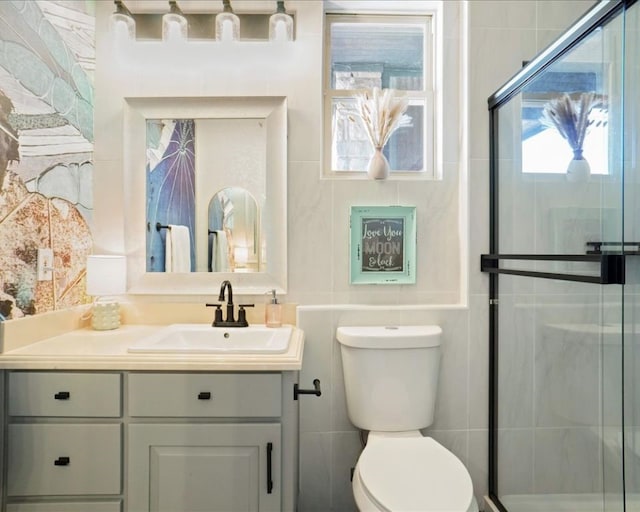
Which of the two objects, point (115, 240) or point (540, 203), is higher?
point (540, 203)

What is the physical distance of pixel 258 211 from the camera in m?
1.76

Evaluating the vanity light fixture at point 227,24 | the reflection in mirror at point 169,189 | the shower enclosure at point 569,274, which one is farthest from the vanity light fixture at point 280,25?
the shower enclosure at point 569,274

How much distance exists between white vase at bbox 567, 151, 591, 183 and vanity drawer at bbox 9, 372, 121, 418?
1.57 meters

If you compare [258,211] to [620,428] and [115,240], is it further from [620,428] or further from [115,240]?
[620,428]

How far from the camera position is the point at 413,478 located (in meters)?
1.19

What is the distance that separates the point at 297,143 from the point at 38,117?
995 mm

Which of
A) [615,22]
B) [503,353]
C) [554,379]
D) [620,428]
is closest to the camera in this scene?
[615,22]

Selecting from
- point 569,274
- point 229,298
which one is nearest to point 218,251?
point 229,298

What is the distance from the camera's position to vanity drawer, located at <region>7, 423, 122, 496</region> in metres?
1.24

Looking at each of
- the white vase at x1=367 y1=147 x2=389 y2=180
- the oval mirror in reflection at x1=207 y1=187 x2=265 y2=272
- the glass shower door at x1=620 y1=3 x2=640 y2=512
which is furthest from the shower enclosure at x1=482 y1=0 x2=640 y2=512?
the oval mirror in reflection at x1=207 y1=187 x2=265 y2=272

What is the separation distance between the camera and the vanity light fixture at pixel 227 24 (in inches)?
67.7

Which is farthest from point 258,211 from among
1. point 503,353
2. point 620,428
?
point 620,428

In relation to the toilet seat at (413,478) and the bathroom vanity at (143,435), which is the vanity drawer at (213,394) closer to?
the bathroom vanity at (143,435)

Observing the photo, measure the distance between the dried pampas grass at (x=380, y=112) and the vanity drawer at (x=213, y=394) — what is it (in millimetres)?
1112
